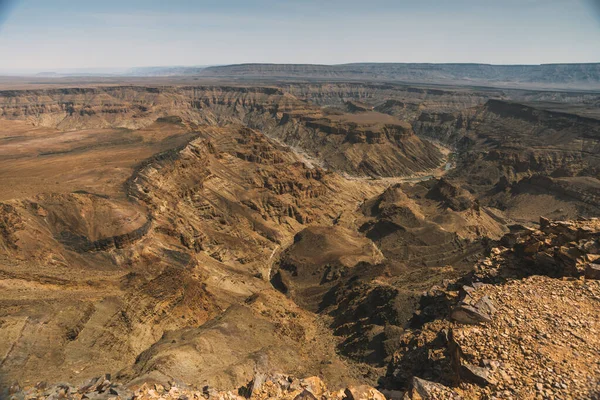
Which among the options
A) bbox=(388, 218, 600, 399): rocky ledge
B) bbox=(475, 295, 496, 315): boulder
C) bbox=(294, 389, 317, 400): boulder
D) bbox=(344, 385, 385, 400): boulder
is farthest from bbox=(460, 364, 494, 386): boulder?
bbox=(294, 389, 317, 400): boulder

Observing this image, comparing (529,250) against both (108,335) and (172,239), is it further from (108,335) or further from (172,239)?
(172,239)

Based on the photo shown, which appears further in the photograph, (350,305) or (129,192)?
(129,192)

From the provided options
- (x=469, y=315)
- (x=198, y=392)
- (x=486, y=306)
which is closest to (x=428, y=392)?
(x=469, y=315)

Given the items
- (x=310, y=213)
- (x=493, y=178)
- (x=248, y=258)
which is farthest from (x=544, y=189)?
(x=248, y=258)

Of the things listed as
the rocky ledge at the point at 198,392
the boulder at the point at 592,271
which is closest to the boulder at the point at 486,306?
the boulder at the point at 592,271

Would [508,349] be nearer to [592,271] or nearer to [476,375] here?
[476,375]

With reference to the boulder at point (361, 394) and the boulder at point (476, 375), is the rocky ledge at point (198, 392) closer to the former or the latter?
the boulder at point (361, 394)

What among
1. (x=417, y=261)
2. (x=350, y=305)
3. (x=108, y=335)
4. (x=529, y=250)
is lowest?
(x=417, y=261)
